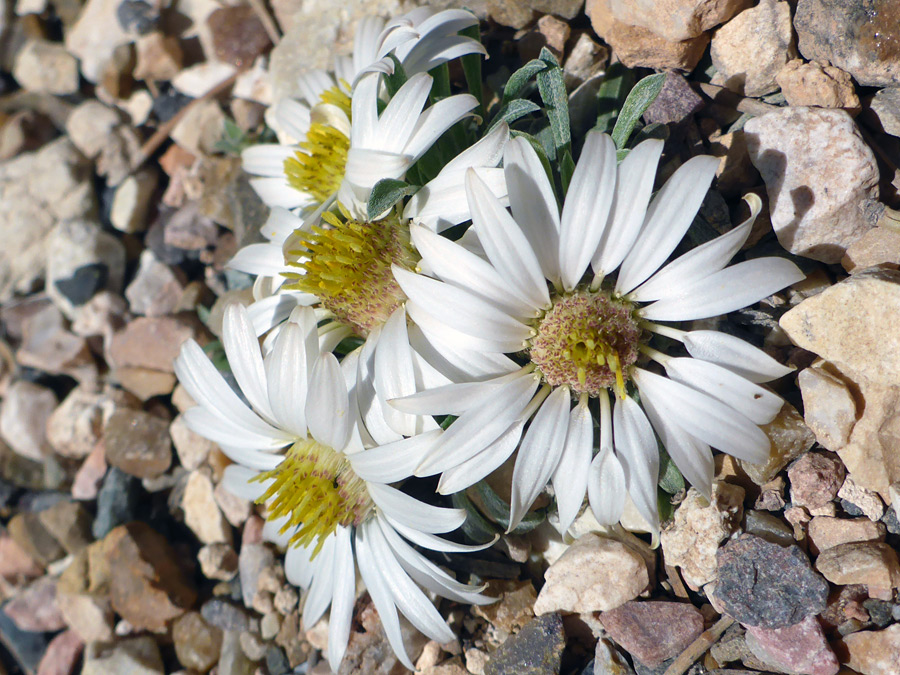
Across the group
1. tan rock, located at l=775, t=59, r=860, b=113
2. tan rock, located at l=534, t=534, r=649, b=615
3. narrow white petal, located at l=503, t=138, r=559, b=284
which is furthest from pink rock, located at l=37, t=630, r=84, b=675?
tan rock, located at l=775, t=59, r=860, b=113

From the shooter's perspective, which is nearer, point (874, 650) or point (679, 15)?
point (874, 650)

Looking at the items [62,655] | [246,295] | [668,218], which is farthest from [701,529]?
[62,655]

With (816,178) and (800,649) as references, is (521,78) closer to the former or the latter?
(816,178)

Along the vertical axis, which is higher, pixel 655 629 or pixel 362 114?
pixel 362 114

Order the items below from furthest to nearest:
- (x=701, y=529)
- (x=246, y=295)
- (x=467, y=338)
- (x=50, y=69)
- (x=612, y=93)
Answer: (x=50, y=69) < (x=246, y=295) < (x=612, y=93) < (x=701, y=529) < (x=467, y=338)

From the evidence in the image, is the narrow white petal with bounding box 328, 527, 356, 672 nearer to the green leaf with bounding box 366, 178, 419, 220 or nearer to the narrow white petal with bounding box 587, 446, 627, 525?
the narrow white petal with bounding box 587, 446, 627, 525

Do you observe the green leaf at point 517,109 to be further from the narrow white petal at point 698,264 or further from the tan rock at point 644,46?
the narrow white petal at point 698,264
